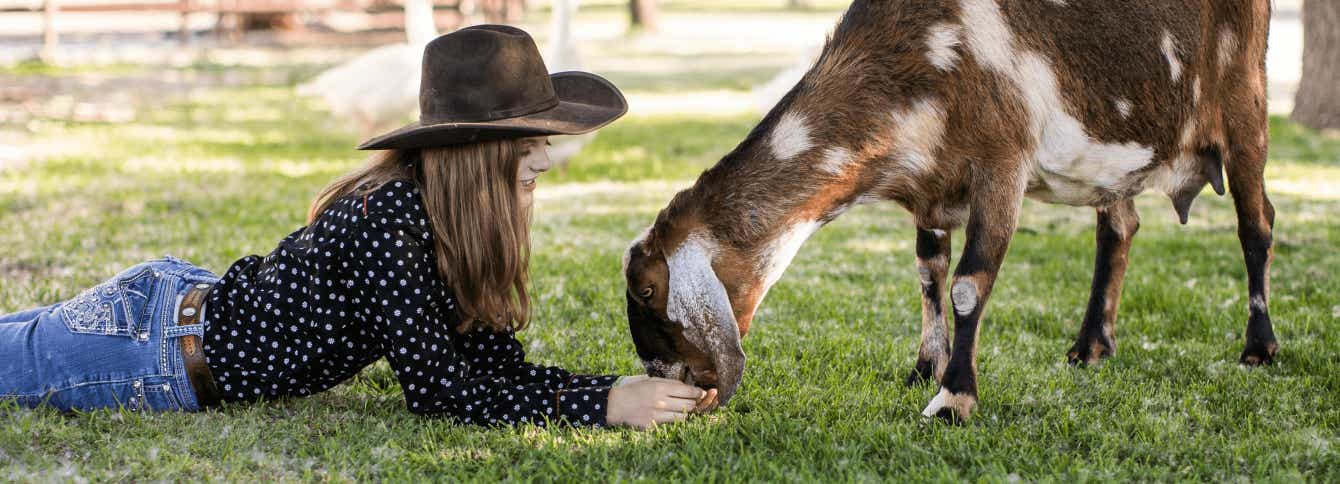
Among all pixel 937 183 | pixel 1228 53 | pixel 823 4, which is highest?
pixel 1228 53

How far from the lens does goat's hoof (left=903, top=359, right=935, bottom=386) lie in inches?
194

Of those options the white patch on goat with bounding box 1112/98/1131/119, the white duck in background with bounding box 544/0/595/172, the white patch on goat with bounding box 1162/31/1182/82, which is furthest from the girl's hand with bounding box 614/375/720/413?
the white duck in background with bounding box 544/0/595/172

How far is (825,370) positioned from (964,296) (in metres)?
1.02

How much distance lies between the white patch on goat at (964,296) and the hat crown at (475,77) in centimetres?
164

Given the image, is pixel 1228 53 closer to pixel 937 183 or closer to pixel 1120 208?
pixel 1120 208

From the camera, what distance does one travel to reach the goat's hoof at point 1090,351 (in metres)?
A: 5.36

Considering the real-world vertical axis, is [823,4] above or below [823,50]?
below

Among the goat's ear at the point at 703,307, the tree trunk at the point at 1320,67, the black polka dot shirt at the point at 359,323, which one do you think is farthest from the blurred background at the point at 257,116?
the goat's ear at the point at 703,307

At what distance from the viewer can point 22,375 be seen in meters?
4.35

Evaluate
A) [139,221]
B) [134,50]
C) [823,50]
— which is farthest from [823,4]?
[823,50]

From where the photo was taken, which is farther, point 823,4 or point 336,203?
point 823,4

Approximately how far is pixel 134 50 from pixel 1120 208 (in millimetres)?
25001

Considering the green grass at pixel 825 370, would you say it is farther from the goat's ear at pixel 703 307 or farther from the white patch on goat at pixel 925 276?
the white patch on goat at pixel 925 276

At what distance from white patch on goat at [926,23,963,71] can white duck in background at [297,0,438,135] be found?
7.62 meters
